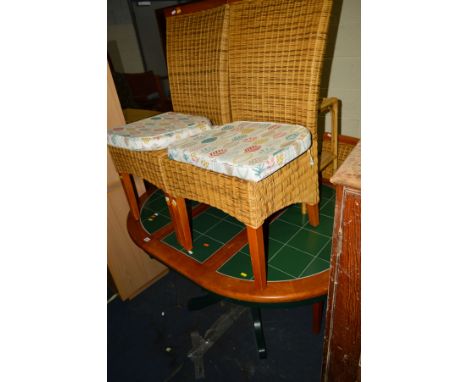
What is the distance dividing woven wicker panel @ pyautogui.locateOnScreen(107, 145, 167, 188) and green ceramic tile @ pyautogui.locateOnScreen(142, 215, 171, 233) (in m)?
0.35

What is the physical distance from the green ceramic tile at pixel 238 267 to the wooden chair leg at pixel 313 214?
1.30 ft

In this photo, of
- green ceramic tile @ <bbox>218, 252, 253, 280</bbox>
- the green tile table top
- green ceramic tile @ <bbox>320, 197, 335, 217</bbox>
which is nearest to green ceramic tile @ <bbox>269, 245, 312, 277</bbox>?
the green tile table top

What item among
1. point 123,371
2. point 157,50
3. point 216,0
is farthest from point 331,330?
point 157,50

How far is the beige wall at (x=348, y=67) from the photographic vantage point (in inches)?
67.5

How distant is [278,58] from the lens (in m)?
1.22

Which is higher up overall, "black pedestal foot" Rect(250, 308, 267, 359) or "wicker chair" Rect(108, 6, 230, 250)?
"wicker chair" Rect(108, 6, 230, 250)

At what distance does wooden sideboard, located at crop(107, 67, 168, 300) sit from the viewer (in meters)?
1.73

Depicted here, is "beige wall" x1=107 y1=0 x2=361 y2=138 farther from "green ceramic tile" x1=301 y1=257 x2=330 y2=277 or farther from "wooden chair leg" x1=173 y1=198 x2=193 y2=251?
"wooden chair leg" x1=173 y1=198 x2=193 y2=251

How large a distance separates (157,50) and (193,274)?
353cm

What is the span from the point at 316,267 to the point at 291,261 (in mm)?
114

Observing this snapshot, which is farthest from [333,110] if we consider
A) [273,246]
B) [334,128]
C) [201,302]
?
[201,302]
